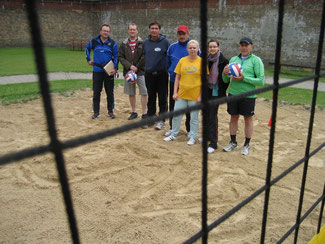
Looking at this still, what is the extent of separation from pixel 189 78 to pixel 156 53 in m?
1.14

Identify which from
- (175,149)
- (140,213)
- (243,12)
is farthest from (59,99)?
(243,12)

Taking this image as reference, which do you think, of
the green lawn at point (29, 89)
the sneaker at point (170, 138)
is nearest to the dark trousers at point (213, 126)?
the sneaker at point (170, 138)

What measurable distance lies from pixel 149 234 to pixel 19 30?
24.3m

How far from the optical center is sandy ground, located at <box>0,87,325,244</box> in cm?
265

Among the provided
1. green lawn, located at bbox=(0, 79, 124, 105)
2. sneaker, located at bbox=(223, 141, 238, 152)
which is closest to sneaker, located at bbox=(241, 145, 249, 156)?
sneaker, located at bbox=(223, 141, 238, 152)

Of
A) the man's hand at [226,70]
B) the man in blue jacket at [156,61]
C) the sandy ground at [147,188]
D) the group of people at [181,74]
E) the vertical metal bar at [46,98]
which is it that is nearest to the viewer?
the vertical metal bar at [46,98]

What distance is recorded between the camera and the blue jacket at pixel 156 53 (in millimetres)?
4988

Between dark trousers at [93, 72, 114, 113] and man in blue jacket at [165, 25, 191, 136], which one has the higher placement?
man in blue jacket at [165, 25, 191, 136]

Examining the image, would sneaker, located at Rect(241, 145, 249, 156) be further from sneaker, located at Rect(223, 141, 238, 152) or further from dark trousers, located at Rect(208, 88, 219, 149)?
dark trousers, located at Rect(208, 88, 219, 149)

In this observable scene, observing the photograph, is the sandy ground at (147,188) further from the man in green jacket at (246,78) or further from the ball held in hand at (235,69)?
the ball held in hand at (235,69)

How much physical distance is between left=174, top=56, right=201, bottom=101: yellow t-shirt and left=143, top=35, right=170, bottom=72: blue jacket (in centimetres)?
87

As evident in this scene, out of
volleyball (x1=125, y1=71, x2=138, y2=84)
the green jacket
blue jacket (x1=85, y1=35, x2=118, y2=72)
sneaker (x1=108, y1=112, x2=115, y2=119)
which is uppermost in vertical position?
blue jacket (x1=85, y1=35, x2=118, y2=72)

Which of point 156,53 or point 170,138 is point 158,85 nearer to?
point 156,53

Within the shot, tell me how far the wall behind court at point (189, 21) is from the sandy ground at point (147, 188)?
927cm
